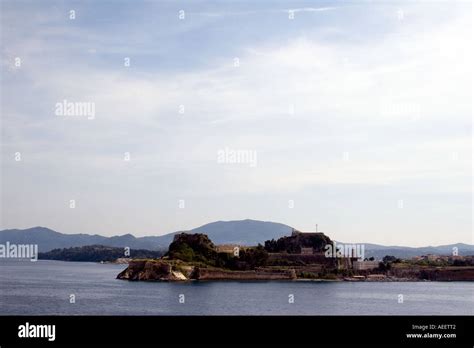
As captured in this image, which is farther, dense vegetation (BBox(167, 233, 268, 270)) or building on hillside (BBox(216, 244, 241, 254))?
building on hillside (BBox(216, 244, 241, 254))

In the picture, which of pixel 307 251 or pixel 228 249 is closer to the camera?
pixel 228 249

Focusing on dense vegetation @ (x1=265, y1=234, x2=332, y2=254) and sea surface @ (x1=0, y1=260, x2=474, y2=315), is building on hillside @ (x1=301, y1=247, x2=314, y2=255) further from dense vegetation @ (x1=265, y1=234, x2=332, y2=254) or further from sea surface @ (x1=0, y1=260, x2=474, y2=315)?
sea surface @ (x1=0, y1=260, x2=474, y2=315)

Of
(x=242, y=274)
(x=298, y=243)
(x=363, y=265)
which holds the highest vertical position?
(x=298, y=243)

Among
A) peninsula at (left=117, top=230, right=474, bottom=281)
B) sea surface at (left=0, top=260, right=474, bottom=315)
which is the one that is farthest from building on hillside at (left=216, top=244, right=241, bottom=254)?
sea surface at (left=0, top=260, right=474, bottom=315)

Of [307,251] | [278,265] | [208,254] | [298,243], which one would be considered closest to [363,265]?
[307,251]

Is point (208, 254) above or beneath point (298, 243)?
beneath

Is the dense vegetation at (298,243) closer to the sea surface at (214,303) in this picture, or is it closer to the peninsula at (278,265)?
the peninsula at (278,265)

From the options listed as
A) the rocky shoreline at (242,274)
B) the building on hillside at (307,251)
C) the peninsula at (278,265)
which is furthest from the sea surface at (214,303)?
the building on hillside at (307,251)

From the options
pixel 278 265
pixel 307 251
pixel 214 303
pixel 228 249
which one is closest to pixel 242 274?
pixel 278 265

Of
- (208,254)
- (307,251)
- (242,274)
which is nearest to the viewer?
(242,274)

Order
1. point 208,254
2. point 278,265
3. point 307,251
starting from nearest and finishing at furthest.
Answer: point 208,254 → point 278,265 → point 307,251

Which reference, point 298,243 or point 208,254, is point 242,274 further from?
point 298,243
